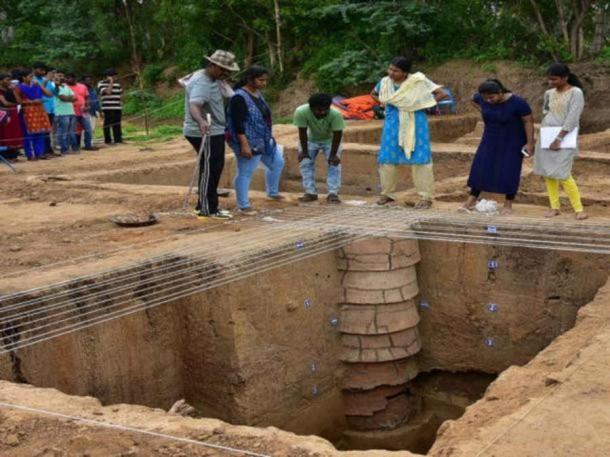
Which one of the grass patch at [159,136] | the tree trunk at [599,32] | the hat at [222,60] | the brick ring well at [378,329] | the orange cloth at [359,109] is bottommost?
the brick ring well at [378,329]

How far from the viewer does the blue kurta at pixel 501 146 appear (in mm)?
7023

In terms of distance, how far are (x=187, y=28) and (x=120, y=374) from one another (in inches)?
698

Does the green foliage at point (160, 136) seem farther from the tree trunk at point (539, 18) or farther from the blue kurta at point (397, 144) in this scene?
the blue kurta at point (397, 144)

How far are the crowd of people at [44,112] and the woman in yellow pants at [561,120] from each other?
8196 millimetres

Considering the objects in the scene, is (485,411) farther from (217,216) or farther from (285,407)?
(217,216)

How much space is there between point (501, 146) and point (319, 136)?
6.18ft

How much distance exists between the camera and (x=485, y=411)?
3.76 meters

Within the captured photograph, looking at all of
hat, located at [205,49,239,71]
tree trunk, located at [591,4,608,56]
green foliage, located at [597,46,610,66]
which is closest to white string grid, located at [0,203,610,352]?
hat, located at [205,49,239,71]

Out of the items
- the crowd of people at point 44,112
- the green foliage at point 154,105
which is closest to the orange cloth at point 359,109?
the crowd of people at point 44,112

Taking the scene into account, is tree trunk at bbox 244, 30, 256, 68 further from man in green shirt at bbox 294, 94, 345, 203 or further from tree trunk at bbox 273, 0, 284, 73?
man in green shirt at bbox 294, 94, 345, 203

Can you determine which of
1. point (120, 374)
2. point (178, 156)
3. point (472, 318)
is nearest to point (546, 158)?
point (472, 318)

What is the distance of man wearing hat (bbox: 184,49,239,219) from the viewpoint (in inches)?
266

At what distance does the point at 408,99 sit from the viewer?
725 centimetres

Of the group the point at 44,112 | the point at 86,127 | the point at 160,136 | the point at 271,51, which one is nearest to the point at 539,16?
the point at 271,51
